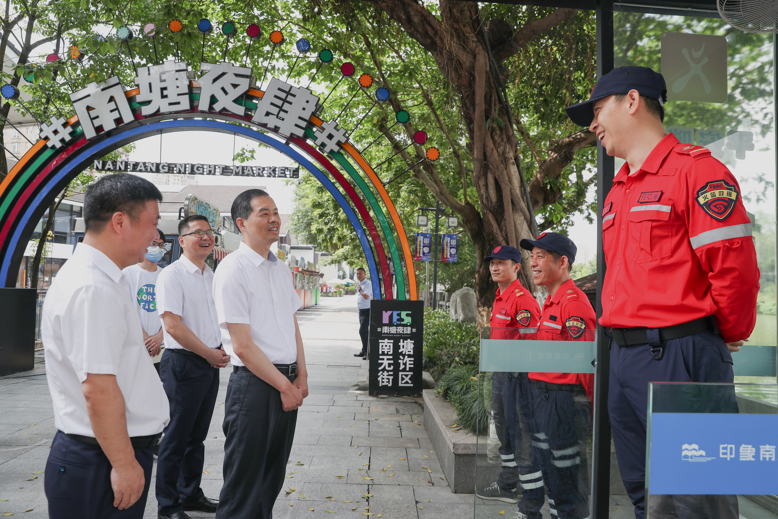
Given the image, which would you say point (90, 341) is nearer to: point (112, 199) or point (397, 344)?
point (112, 199)

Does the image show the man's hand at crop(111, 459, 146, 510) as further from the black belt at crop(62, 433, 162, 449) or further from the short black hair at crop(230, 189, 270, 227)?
the short black hair at crop(230, 189, 270, 227)

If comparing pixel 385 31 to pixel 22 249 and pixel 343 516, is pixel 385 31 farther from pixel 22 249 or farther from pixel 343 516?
pixel 343 516

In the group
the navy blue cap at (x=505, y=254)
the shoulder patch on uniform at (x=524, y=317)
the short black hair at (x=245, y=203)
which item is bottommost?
the shoulder patch on uniform at (x=524, y=317)

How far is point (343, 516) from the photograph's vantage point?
3859 millimetres

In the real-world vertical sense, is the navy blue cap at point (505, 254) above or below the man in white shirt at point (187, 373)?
above

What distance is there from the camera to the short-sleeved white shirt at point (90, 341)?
1744mm

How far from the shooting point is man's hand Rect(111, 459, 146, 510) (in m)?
1.78

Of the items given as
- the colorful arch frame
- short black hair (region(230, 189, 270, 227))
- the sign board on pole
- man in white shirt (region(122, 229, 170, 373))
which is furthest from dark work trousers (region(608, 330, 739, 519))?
the colorful arch frame

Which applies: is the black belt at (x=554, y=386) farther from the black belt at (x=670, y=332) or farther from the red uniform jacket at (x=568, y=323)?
the black belt at (x=670, y=332)

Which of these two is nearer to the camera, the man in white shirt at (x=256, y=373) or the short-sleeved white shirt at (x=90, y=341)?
the short-sleeved white shirt at (x=90, y=341)

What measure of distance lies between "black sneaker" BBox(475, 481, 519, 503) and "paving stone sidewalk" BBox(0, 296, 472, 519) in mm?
57

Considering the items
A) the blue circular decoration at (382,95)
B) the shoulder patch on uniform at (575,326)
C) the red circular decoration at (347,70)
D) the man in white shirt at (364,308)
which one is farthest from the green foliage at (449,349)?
the shoulder patch on uniform at (575,326)

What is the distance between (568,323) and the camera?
9.68 feet

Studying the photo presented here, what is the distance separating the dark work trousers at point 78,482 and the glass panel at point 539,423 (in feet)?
5.53
